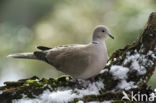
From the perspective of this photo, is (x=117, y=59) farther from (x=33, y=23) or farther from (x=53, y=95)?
(x=33, y=23)

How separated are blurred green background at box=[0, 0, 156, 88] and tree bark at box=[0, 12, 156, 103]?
169 inches

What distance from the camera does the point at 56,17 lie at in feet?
55.5

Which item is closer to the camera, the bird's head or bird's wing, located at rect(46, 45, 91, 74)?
bird's wing, located at rect(46, 45, 91, 74)

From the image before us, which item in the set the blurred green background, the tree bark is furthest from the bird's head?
the blurred green background

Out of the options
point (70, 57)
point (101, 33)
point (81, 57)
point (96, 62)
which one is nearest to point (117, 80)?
point (96, 62)

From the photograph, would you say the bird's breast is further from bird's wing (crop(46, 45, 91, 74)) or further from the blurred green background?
the blurred green background

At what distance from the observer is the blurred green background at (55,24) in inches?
396

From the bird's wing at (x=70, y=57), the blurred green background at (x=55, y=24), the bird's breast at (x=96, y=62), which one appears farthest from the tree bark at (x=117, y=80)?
the blurred green background at (x=55, y=24)

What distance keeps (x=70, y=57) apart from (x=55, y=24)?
1080 centimetres

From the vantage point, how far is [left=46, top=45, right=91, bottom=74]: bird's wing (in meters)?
5.28

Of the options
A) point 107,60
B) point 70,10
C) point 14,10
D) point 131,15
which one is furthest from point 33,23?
point 107,60

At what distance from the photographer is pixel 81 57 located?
5.29 metres

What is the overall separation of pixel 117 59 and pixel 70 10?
1162cm

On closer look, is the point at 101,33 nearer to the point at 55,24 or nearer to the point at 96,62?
the point at 96,62
